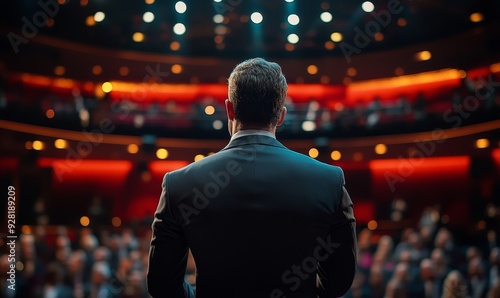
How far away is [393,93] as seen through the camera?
17.1m

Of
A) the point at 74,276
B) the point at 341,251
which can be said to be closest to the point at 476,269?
the point at 74,276

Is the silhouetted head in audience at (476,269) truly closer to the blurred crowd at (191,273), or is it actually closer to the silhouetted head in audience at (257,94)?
the blurred crowd at (191,273)

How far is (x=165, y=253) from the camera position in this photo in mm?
1312

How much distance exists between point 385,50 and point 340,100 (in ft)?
8.75

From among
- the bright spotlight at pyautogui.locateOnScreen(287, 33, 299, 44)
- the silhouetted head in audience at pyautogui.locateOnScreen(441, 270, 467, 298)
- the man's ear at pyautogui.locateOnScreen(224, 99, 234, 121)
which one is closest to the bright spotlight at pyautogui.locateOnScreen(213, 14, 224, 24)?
the bright spotlight at pyautogui.locateOnScreen(287, 33, 299, 44)

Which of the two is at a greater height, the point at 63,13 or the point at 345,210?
the point at 63,13

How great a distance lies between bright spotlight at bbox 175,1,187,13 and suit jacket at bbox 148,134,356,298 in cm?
1245

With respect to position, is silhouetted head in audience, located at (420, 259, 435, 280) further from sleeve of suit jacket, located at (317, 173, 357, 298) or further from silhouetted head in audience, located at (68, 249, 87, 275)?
sleeve of suit jacket, located at (317, 173, 357, 298)

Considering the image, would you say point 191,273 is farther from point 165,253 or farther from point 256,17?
point 256,17

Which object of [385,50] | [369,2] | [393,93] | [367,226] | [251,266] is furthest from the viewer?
[393,93]

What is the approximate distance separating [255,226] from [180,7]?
41.7 feet

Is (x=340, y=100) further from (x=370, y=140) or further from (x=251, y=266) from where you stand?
(x=251, y=266)

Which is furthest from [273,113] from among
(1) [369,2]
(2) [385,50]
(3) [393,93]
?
(3) [393,93]

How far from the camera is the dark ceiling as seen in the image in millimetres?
13000
